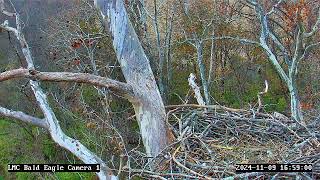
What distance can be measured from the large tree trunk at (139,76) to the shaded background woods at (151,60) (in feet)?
14.8

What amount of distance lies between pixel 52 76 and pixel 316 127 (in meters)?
3.00

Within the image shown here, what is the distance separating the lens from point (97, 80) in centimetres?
499

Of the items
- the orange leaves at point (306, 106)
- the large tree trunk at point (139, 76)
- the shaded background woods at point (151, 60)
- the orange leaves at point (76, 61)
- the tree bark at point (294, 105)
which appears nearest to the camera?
the large tree trunk at point (139, 76)

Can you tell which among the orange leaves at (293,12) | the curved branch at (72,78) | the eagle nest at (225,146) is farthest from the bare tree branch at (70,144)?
the orange leaves at (293,12)

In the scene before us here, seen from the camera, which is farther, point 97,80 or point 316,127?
point 316,127

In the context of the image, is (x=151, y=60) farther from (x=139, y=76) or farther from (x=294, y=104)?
(x=139, y=76)

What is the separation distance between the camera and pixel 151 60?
11.9 meters

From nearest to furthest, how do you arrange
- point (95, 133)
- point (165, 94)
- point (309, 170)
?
1. point (309, 170)
2. point (95, 133)
3. point (165, 94)

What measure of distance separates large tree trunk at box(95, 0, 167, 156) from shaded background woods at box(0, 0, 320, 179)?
4499 millimetres

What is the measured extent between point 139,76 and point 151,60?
21.9ft

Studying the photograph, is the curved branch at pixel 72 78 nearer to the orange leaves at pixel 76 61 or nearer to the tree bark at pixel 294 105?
the tree bark at pixel 294 105

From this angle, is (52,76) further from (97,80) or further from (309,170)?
(309,170)

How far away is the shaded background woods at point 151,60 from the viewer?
33.9 ft

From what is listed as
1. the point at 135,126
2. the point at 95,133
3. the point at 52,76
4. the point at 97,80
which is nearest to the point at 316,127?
the point at 97,80
